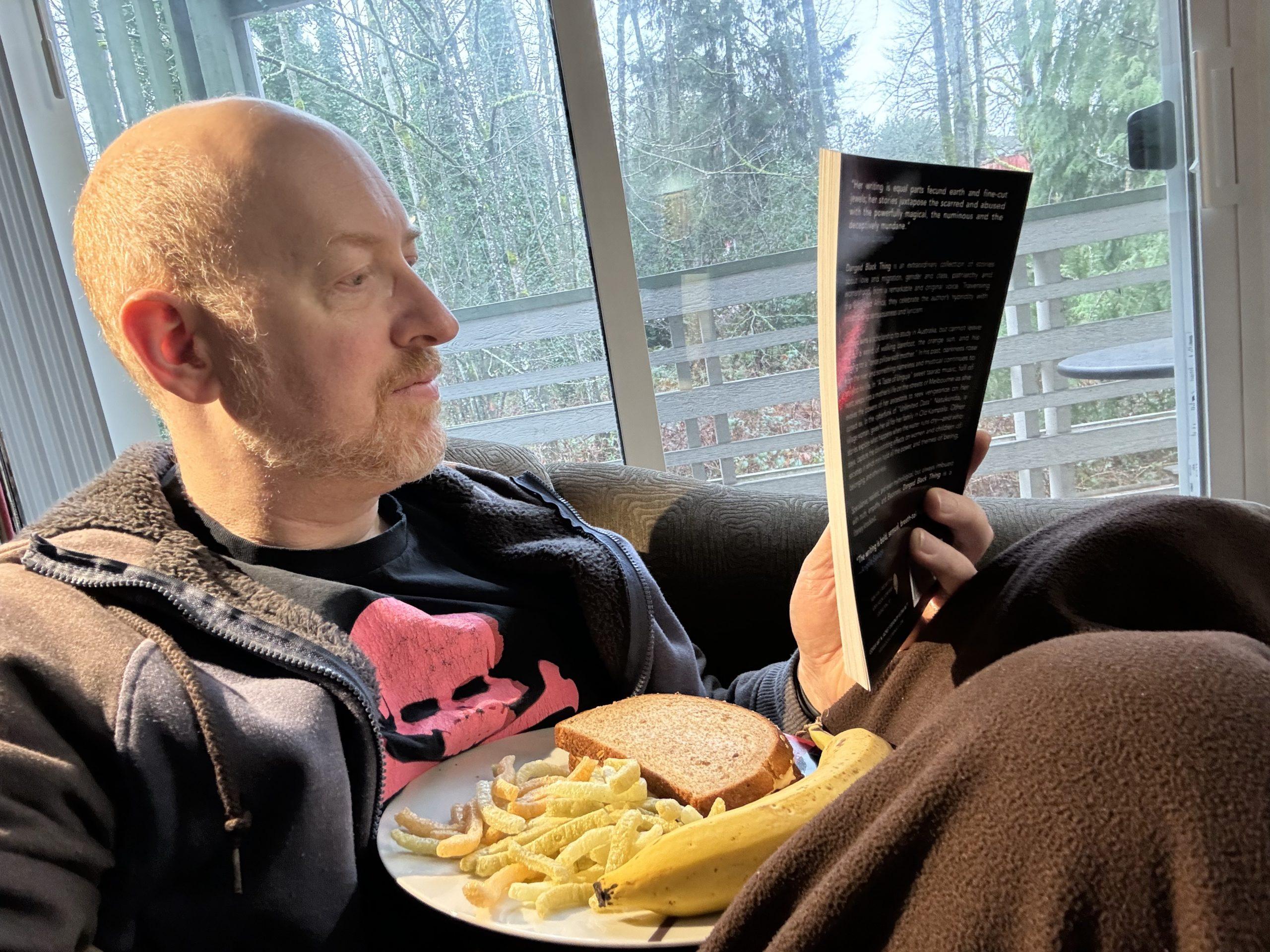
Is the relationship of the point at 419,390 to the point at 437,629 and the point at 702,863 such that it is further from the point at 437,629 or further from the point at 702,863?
the point at 702,863

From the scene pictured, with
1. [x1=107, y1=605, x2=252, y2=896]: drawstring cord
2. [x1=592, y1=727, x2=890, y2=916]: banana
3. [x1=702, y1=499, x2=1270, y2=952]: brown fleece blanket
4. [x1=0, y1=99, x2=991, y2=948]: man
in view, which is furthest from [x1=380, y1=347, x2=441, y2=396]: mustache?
[x1=702, y1=499, x2=1270, y2=952]: brown fleece blanket

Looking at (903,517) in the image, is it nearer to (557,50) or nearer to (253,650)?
(253,650)

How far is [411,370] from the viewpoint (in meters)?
1.11

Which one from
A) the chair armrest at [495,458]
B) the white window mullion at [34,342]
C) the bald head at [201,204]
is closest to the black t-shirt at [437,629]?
the bald head at [201,204]

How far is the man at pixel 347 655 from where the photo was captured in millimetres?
506

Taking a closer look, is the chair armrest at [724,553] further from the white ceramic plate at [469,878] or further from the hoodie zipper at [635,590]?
the white ceramic plate at [469,878]

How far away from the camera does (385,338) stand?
109 cm

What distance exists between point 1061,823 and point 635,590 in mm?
753

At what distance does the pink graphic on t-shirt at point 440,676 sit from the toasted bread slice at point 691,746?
124 millimetres

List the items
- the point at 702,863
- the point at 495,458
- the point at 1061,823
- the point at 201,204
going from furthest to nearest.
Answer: the point at 495,458, the point at 201,204, the point at 702,863, the point at 1061,823

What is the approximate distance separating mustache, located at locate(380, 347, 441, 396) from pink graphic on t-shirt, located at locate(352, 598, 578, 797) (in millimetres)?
248

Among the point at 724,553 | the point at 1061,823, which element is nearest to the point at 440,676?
the point at 724,553

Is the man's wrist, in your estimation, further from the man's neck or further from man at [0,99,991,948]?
the man's neck

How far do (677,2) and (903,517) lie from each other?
1.75 metres
